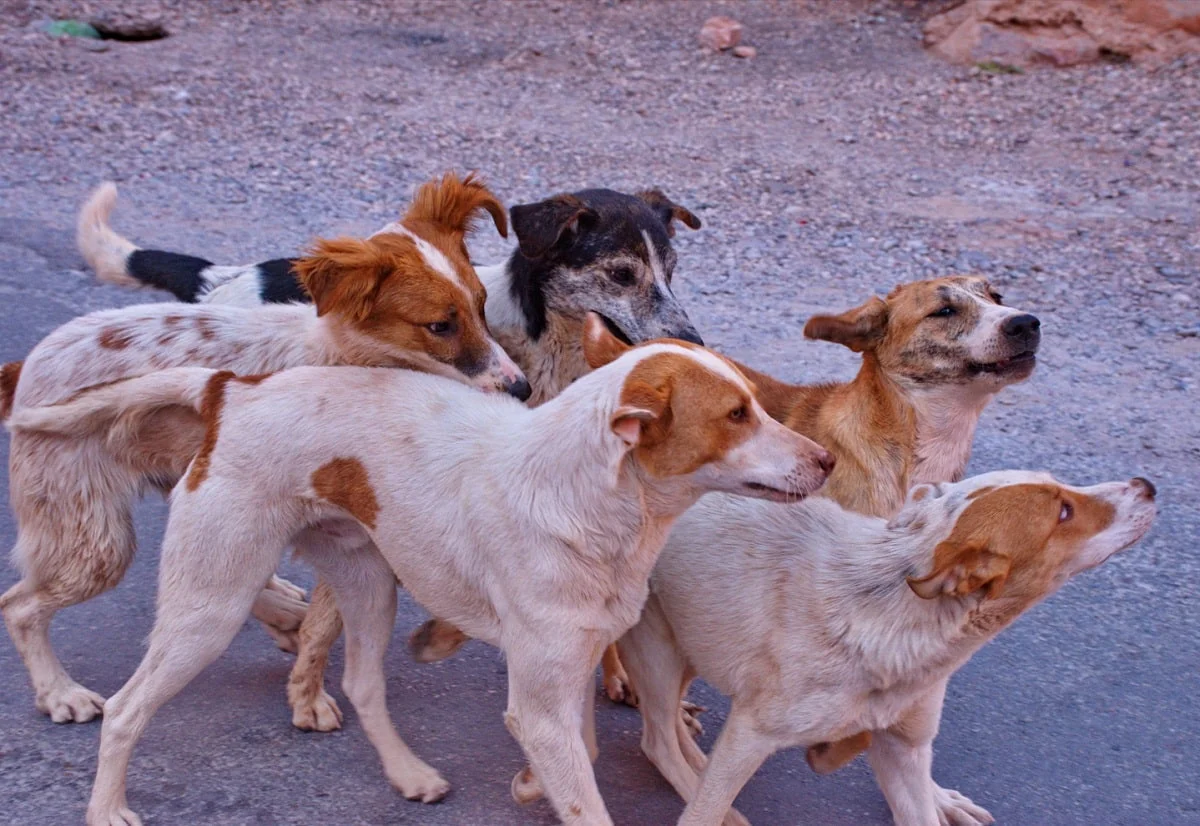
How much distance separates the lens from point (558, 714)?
389cm

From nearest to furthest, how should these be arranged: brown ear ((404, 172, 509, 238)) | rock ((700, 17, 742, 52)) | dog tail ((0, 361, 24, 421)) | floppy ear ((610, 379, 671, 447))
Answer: floppy ear ((610, 379, 671, 447)) → dog tail ((0, 361, 24, 421)) → brown ear ((404, 172, 509, 238)) → rock ((700, 17, 742, 52))

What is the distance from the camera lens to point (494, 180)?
36.0ft

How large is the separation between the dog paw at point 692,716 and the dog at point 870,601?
2.28 feet

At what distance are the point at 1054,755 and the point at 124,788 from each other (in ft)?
10.2

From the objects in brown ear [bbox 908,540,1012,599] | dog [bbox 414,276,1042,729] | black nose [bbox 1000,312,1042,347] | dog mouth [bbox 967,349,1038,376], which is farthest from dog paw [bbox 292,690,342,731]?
black nose [bbox 1000,312,1042,347]

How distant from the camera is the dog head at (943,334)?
4.83 m

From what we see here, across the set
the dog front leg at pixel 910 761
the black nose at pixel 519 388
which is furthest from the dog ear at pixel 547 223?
the dog front leg at pixel 910 761

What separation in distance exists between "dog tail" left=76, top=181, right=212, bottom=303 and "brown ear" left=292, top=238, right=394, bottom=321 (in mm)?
1789

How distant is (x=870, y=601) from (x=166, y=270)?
3.76 meters

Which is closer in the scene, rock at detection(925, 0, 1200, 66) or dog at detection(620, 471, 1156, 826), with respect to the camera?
dog at detection(620, 471, 1156, 826)

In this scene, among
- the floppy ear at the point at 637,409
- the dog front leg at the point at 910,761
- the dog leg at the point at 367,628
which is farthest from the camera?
the dog leg at the point at 367,628

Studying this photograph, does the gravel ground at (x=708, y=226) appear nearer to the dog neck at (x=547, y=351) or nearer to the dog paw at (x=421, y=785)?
the dog paw at (x=421, y=785)

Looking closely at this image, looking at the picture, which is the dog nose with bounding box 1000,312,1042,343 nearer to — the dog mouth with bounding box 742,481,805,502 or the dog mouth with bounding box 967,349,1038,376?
the dog mouth with bounding box 967,349,1038,376

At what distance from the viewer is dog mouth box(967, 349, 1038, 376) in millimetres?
4836
